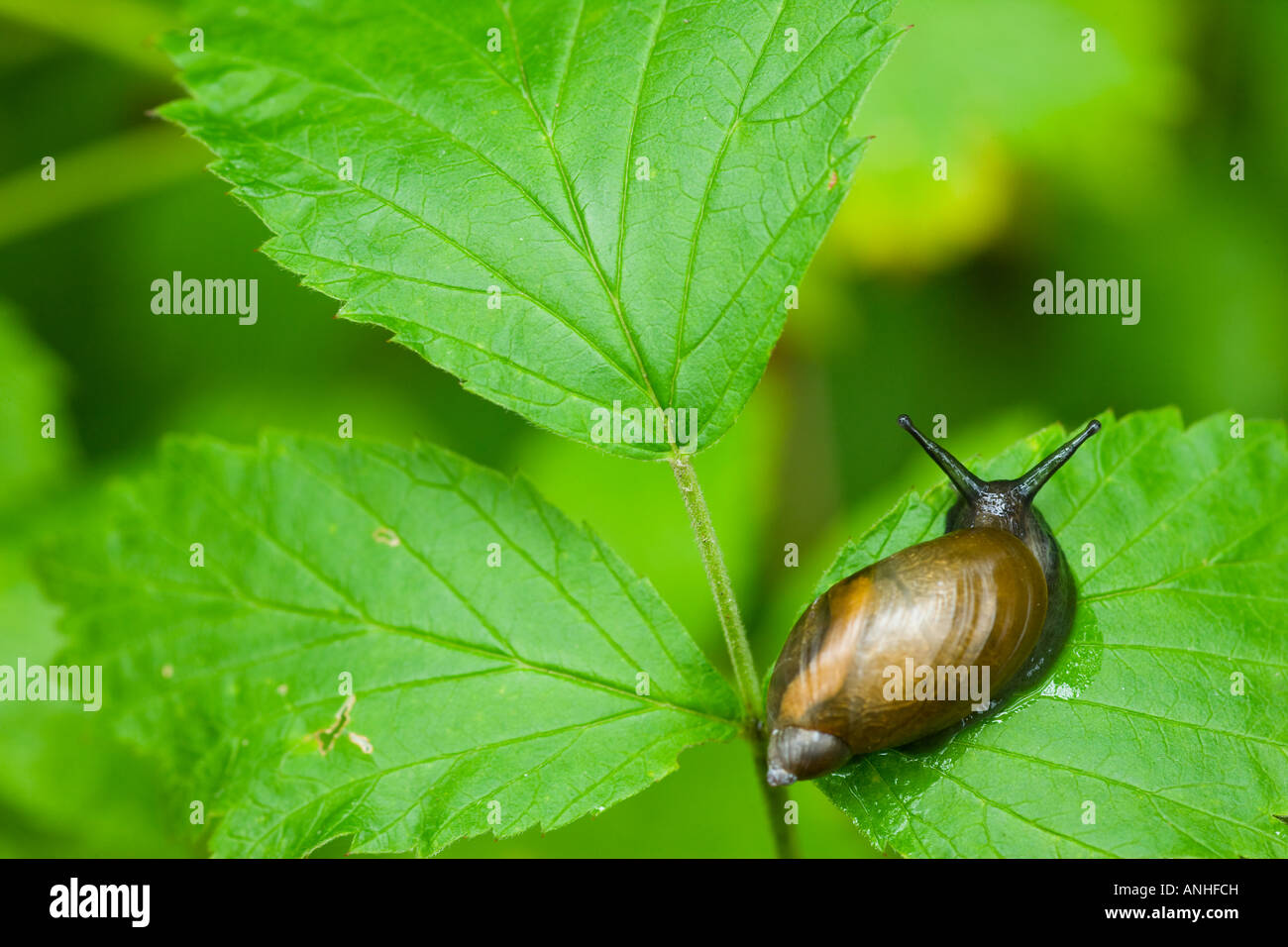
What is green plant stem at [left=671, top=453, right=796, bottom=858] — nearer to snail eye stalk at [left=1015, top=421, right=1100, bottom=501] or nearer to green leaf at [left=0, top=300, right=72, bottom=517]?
snail eye stalk at [left=1015, top=421, right=1100, bottom=501]

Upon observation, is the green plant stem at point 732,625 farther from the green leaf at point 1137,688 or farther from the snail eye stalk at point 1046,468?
the snail eye stalk at point 1046,468

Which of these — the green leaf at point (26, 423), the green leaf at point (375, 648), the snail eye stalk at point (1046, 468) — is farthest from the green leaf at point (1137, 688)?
the green leaf at point (26, 423)

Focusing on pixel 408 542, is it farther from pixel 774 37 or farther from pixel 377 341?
pixel 377 341

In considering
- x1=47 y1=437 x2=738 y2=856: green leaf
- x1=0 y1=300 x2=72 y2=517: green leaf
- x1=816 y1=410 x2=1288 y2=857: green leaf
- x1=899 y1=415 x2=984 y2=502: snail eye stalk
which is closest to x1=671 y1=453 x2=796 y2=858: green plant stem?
Answer: x1=47 y1=437 x2=738 y2=856: green leaf

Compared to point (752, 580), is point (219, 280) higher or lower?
higher

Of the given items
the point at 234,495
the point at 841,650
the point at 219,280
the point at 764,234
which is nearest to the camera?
the point at 841,650
